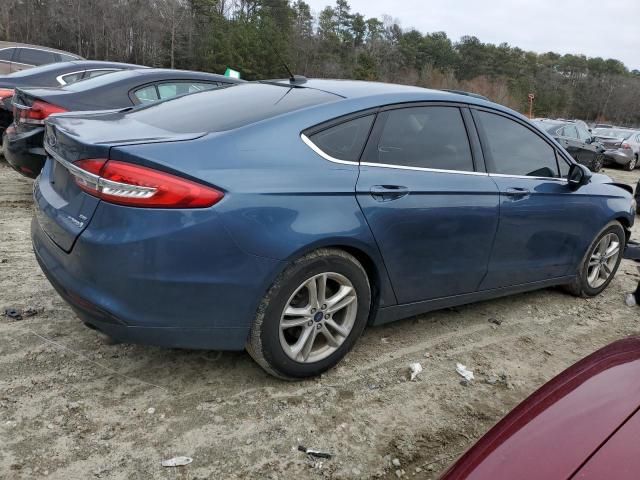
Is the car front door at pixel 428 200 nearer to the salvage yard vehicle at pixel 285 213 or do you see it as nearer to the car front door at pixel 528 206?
the salvage yard vehicle at pixel 285 213

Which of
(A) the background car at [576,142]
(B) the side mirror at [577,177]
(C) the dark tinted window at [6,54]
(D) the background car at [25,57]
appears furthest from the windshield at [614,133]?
(C) the dark tinted window at [6,54]

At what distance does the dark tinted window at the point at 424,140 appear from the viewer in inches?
116

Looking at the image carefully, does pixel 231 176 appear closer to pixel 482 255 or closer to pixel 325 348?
pixel 325 348

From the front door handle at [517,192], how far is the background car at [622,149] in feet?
52.9

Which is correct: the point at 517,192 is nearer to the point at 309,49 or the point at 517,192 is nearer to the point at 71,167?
the point at 71,167

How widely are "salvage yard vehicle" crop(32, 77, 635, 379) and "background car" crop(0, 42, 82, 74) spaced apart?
11816 mm

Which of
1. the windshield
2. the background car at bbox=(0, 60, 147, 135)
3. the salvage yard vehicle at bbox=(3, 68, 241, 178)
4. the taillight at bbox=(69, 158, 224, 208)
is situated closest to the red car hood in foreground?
the taillight at bbox=(69, 158, 224, 208)

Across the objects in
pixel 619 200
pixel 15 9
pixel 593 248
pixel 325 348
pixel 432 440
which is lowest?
pixel 432 440

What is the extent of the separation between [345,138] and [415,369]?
4.59ft

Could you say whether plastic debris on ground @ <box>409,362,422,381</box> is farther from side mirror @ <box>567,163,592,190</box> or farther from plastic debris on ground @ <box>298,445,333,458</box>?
side mirror @ <box>567,163,592,190</box>

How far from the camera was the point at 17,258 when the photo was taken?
13.6 feet

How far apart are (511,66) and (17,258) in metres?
87.5

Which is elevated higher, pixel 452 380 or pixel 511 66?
pixel 511 66

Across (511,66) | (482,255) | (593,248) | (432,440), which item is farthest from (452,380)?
(511,66)
